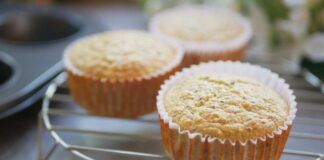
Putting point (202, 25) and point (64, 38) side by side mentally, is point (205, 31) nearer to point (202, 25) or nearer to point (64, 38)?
point (202, 25)

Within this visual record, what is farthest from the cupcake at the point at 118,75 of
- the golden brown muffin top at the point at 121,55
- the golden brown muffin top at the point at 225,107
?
the golden brown muffin top at the point at 225,107

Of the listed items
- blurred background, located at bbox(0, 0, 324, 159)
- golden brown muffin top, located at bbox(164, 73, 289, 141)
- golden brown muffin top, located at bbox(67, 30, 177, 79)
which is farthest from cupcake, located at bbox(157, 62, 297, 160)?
blurred background, located at bbox(0, 0, 324, 159)

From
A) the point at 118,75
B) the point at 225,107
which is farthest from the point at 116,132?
the point at 225,107

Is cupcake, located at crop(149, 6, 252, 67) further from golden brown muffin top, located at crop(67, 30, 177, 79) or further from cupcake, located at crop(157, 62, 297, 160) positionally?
cupcake, located at crop(157, 62, 297, 160)

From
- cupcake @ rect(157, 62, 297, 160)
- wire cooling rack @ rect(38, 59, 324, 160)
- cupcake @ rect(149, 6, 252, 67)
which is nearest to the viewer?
cupcake @ rect(157, 62, 297, 160)

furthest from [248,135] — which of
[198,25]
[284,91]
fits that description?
[198,25]

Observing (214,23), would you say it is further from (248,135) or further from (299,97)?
(248,135)

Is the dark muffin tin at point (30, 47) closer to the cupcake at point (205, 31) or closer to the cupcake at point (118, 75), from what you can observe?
the cupcake at point (118, 75)
